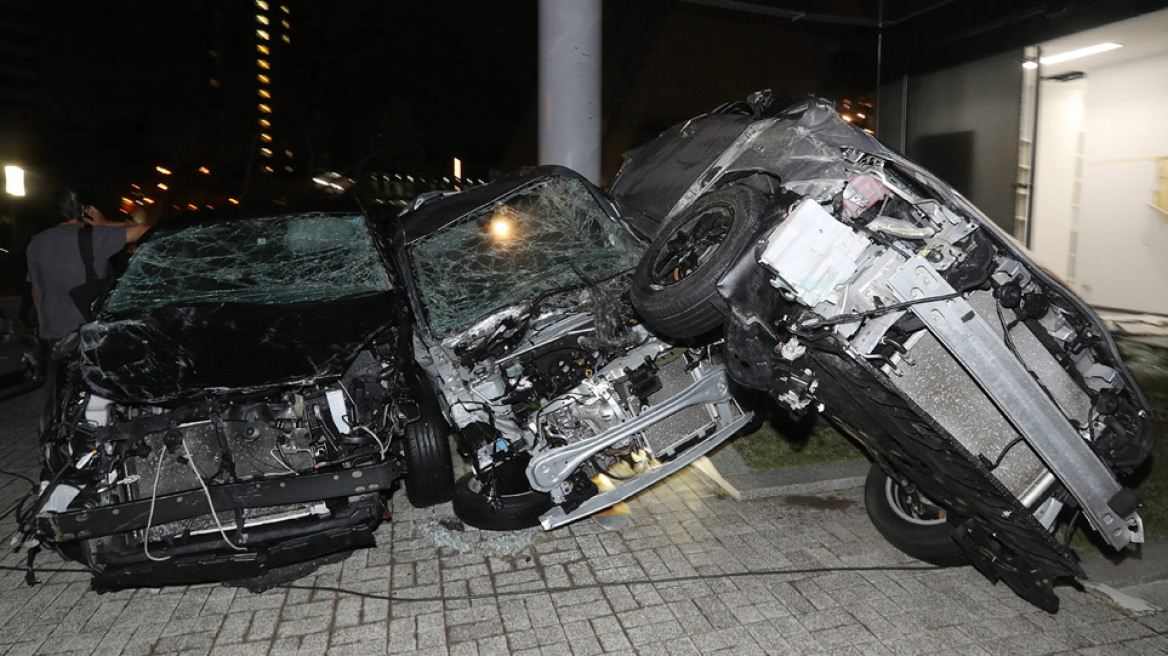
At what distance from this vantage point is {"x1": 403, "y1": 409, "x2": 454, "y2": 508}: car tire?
442 cm

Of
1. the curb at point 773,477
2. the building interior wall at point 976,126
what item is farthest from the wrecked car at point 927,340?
the building interior wall at point 976,126

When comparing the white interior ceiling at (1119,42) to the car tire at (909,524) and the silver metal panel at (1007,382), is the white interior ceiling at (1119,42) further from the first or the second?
the silver metal panel at (1007,382)

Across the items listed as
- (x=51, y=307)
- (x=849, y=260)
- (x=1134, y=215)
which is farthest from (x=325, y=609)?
(x=1134, y=215)

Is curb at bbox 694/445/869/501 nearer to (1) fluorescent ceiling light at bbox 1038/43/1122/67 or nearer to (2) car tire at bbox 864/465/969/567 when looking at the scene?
(2) car tire at bbox 864/465/969/567

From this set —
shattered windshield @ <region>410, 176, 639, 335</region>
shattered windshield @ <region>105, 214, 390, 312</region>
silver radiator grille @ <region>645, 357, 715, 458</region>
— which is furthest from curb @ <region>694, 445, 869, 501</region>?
shattered windshield @ <region>105, 214, 390, 312</region>

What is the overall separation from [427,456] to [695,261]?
216 cm

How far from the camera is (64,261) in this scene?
5.02m

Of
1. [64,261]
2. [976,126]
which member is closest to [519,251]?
[64,261]

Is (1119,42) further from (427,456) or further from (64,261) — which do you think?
(64,261)

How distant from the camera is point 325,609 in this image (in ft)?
11.3

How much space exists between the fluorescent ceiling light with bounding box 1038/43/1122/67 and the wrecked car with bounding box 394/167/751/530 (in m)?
6.37

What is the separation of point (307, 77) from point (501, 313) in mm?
25087

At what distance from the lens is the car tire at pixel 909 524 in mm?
3619

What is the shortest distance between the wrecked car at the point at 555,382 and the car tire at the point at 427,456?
0.16m
